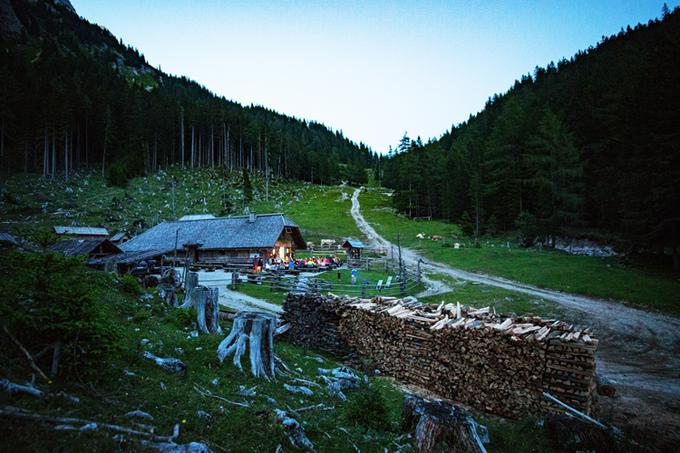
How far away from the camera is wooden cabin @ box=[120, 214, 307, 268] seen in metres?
37.5

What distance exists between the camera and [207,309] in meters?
11.3

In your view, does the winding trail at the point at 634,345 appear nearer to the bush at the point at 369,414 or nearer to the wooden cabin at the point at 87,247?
the bush at the point at 369,414

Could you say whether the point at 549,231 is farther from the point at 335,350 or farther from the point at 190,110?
the point at 190,110

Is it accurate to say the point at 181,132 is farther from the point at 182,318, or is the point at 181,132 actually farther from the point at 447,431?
the point at 447,431

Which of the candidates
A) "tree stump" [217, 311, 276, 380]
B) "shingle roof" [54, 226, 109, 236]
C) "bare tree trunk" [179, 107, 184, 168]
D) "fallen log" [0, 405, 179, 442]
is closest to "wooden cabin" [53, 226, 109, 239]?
"shingle roof" [54, 226, 109, 236]

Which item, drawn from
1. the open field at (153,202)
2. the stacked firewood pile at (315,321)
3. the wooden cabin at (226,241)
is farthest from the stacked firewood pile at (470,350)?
the open field at (153,202)

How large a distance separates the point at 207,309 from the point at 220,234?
3097cm

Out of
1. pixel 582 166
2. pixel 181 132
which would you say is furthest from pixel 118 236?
pixel 582 166

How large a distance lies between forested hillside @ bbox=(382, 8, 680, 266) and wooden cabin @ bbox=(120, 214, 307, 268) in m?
31.1

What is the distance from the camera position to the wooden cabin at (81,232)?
38044 millimetres

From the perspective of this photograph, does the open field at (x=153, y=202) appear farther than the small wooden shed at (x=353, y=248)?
Yes

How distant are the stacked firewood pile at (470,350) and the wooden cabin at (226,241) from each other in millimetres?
24418

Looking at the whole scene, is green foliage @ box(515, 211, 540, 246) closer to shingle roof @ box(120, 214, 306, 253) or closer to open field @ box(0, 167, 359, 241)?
open field @ box(0, 167, 359, 241)

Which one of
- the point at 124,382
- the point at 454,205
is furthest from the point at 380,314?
the point at 454,205
